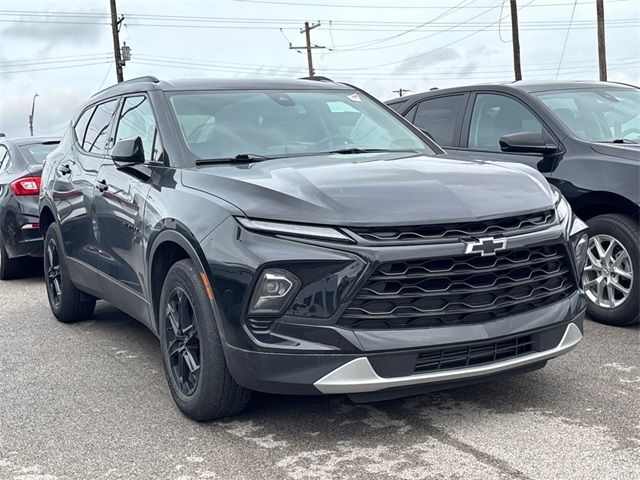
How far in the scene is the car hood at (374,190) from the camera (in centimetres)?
352

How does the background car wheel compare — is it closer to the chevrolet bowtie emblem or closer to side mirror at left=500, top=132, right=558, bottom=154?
side mirror at left=500, top=132, right=558, bottom=154

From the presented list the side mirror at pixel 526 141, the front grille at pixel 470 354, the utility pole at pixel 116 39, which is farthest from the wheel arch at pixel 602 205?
the utility pole at pixel 116 39

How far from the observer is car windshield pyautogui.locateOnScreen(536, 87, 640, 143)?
6059 millimetres

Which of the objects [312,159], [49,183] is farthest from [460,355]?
[49,183]

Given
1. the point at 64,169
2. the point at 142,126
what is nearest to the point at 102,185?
the point at 142,126

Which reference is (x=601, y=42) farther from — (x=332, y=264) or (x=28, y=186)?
(x=332, y=264)

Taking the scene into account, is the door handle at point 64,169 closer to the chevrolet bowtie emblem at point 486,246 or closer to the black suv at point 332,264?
the black suv at point 332,264

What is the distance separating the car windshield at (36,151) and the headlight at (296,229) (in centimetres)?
578

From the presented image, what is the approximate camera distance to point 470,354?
3564 mm

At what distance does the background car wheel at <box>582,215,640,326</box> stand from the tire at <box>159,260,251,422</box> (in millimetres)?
2867

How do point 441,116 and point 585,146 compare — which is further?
point 441,116

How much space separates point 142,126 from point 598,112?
3.47m

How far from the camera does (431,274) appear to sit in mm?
3459

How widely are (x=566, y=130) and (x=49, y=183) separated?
400 centimetres
